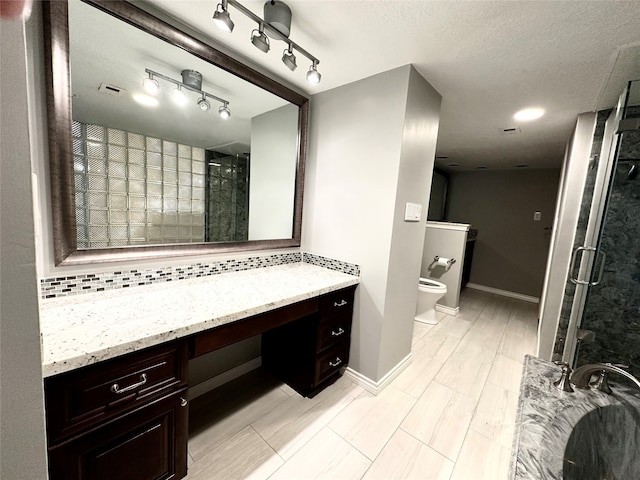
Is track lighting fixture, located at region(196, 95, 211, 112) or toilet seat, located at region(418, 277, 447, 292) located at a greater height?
track lighting fixture, located at region(196, 95, 211, 112)

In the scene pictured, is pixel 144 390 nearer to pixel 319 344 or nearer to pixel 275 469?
pixel 275 469

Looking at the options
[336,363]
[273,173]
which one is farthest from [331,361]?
[273,173]

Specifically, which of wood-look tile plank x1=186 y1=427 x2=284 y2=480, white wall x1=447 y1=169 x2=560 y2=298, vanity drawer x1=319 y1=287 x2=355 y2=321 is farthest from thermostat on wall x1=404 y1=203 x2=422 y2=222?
white wall x1=447 y1=169 x2=560 y2=298

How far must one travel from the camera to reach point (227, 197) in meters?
1.62

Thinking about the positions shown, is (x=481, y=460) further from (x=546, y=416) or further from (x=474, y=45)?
(x=474, y=45)

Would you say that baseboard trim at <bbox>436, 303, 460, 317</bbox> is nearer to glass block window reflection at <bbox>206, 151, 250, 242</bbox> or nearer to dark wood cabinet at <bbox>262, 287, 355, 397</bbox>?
dark wood cabinet at <bbox>262, 287, 355, 397</bbox>

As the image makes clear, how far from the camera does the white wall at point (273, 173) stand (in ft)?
5.86

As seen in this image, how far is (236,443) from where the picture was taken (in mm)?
1357

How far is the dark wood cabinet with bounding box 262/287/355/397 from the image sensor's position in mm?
1627

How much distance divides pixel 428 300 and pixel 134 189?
296cm

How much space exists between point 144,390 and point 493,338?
122 inches

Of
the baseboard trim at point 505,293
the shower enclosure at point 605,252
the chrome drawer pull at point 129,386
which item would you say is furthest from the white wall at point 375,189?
the baseboard trim at point 505,293

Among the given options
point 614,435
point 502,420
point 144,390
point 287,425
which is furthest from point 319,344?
point 614,435

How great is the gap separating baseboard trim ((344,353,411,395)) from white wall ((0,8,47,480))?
66.7 inches
